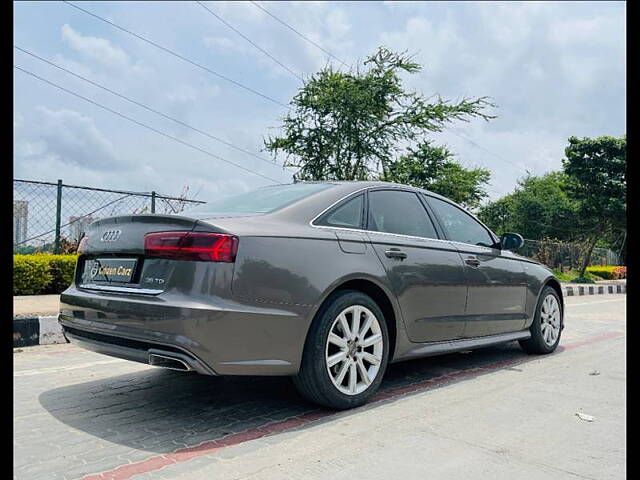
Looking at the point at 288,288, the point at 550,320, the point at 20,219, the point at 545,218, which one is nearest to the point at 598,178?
the point at 545,218

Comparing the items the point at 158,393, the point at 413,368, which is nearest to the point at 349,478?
the point at 158,393

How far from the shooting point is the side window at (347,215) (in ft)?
11.2

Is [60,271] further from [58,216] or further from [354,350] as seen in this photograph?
[354,350]

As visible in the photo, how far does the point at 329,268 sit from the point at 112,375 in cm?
203

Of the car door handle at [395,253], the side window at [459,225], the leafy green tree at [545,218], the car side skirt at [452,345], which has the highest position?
the leafy green tree at [545,218]

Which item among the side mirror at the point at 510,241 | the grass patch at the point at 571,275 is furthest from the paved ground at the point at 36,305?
the grass patch at the point at 571,275

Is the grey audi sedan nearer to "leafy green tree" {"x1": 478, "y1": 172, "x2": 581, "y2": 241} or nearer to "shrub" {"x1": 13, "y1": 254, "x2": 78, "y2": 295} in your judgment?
"shrub" {"x1": 13, "y1": 254, "x2": 78, "y2": 295}

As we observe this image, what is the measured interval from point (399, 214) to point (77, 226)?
723cm

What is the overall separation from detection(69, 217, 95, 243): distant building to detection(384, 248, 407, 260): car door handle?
23.3 feet

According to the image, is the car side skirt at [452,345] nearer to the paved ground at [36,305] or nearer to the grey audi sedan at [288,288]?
the grey audi sedan at [288,288]

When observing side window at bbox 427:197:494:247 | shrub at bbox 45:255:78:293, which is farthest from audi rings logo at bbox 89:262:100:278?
shrub at bbox 45:255:78:293

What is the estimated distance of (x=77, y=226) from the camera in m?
9.42

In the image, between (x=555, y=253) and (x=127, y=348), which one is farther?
(x=555, y=253)

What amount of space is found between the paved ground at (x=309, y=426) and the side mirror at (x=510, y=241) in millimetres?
1058
